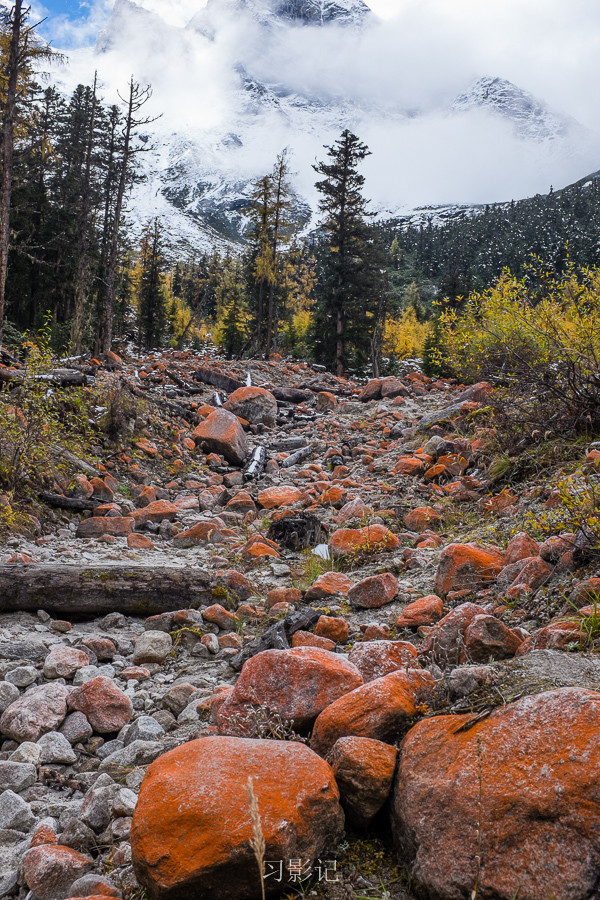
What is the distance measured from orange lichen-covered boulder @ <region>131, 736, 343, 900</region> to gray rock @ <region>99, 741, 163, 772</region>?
31.5 inches

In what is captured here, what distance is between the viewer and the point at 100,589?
175 inches

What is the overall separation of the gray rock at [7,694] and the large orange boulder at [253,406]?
11753mm

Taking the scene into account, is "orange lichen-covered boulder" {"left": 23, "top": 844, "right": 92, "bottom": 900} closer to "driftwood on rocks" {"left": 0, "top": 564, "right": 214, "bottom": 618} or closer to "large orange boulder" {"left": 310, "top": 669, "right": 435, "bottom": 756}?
"large orange boulder" {"left": 310, "top": 669, "right": 435, "bottom": 756}

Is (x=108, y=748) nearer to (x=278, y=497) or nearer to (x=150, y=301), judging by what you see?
(x=278, y=497)

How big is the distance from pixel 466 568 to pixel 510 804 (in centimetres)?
262

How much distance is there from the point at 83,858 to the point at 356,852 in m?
1.00

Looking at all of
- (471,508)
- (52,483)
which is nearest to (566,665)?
(471,508)

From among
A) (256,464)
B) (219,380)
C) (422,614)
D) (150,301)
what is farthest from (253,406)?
(150,301)

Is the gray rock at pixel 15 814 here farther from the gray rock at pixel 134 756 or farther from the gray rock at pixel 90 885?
the gray rock at pixel 90 885

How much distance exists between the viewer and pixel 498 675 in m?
2.00

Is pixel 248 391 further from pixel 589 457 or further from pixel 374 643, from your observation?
pixel 374 643

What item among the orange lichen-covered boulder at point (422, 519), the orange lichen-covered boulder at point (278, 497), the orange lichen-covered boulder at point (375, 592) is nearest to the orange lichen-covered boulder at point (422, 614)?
the orange lichen-covered boulder at point (375, 592)

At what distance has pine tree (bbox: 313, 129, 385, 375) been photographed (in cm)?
3073

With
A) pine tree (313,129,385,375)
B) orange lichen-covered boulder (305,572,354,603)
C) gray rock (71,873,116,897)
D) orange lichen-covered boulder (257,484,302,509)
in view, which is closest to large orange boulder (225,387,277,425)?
orange lichen-covered boulder (257,484,302,509)
